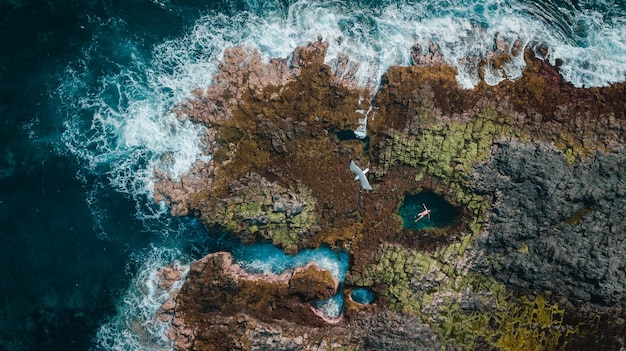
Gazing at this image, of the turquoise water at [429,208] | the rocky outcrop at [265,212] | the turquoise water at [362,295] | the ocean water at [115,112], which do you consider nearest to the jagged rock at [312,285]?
the turquoise water at [362,295]

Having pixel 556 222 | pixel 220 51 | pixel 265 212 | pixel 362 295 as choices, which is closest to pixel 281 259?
pixel 265 212

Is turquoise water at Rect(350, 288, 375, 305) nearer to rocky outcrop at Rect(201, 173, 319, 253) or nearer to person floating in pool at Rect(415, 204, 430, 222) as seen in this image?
rocky outcrop at Rect(201, 173, 319, 253)

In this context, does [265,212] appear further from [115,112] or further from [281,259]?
[115,112]

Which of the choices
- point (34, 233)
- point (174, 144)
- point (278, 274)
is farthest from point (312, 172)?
point (34, 233)

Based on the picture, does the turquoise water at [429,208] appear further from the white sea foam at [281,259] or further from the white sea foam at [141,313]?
the white sea foam at [141,313]

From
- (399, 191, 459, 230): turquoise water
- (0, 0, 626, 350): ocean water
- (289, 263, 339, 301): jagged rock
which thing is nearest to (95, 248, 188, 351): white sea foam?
(0, 0, 626, 350): ocean water

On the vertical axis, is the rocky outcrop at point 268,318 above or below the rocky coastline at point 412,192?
below
